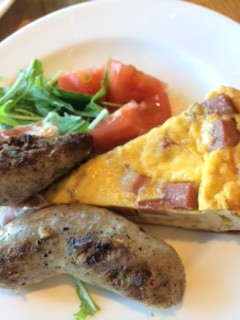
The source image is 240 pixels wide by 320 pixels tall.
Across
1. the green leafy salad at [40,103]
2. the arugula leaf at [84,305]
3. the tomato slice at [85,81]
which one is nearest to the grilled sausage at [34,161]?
the green leafy salad at [40,103]

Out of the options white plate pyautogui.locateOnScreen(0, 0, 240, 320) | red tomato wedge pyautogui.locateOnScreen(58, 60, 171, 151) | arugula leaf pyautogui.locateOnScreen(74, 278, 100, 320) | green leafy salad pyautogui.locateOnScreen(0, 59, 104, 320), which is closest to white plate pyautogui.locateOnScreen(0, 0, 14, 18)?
white plate pyautogui.locateOnScreen(0, 0, 240, 320)

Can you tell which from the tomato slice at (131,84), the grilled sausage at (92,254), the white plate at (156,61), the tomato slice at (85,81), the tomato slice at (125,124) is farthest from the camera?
the tomato slice at (85,81)

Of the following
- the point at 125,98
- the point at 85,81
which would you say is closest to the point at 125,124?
the point at 125,98

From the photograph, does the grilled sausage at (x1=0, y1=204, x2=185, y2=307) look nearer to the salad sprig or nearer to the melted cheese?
the melted cheese

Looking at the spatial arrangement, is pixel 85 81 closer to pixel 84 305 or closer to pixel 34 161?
pixel 34 161

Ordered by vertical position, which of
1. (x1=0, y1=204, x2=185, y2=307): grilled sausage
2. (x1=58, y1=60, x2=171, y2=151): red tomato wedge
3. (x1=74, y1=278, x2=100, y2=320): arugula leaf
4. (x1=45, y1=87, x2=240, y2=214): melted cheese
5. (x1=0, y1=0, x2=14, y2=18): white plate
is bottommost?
(x1=74, y1=278, x2=100, y2=320): arugula leaf

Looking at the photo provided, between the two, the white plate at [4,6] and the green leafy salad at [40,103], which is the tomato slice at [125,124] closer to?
the green leafy salad at [40,103]
